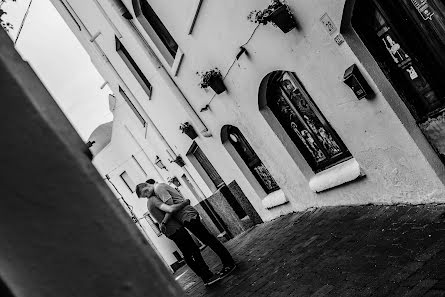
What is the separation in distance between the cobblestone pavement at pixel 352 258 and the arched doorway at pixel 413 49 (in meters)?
1.12

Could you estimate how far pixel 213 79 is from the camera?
327 inches

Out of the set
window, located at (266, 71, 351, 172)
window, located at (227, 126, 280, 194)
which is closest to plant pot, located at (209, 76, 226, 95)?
window, located at (266, 71, 351, 172)

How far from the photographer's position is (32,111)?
Answer: 0.58m

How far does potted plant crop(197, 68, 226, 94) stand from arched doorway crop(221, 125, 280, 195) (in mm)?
A: 1702

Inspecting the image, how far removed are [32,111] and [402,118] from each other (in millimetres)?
4966

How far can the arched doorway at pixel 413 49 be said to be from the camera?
4363mm

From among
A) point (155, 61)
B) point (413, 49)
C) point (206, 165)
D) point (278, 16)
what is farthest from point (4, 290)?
point (206, 165)

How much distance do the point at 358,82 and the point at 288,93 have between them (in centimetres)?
218

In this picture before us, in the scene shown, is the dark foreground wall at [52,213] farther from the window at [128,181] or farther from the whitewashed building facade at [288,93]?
the window at [128,181]

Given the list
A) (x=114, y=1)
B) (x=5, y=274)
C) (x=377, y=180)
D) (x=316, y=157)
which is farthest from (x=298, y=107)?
(x=5, y=274)

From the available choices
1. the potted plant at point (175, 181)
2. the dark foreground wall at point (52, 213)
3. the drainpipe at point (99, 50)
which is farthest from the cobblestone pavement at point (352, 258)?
the potted plant at point (175, 181)

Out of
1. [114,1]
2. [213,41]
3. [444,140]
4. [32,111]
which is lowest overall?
[444,140]

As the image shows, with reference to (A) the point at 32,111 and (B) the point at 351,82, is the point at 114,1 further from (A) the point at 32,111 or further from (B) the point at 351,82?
(A) the point at 32,111

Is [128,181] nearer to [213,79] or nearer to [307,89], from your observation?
[213,79]
